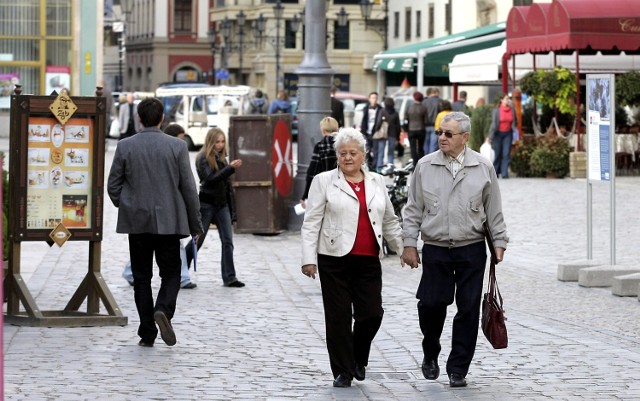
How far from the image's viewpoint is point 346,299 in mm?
9078

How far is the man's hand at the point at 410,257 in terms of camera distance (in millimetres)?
8984

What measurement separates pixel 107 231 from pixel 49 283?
5.66 meters

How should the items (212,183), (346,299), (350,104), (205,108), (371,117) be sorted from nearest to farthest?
(346,299) → (212,183) → (371,117) → (205,108) → (350,104)

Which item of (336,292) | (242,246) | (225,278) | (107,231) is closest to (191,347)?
(336,292)

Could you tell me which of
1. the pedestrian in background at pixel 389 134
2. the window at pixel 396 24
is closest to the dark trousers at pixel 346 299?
the pedestrian in background at pixel 389 134

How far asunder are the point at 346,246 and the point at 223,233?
18.5 feet

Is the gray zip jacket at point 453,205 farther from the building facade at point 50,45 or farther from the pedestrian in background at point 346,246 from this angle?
the building facade at point 50,45

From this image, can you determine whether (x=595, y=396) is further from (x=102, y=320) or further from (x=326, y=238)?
(x=102, y=320)

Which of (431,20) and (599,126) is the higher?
(431,20)

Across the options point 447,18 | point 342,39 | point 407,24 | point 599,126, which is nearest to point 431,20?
point 447,18

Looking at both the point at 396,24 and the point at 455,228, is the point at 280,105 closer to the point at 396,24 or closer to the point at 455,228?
the point at 455,228

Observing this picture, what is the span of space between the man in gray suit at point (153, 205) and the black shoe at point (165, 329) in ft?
0.39

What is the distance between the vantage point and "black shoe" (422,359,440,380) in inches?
362

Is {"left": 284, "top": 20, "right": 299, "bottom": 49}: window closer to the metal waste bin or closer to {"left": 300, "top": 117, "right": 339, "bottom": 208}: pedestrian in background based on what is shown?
the metal waste bin
